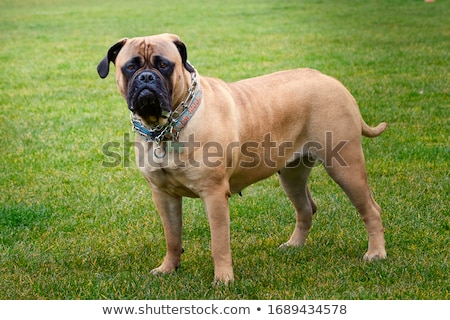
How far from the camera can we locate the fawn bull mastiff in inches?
169

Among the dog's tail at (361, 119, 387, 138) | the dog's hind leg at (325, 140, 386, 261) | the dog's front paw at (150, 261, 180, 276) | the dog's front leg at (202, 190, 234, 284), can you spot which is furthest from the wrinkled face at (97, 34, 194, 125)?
the dog's tail at (361, 119, 387, 138)

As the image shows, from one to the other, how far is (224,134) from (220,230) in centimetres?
59

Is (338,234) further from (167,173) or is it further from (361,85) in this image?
(361,85)

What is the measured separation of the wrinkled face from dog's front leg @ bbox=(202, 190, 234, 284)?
1.86 ft

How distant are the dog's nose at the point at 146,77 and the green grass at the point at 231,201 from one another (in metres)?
1.30

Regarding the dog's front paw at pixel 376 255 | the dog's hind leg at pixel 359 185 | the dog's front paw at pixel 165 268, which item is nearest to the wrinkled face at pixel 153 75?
the dog's front paw at pixel 165 268

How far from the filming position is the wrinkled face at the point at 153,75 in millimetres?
4129

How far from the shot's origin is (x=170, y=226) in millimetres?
4863

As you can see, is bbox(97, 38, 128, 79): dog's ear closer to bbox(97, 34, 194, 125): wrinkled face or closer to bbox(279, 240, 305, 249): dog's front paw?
bbox(97, 34, 194, 125): wrinkled face

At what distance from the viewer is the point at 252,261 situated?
5043 millimetres

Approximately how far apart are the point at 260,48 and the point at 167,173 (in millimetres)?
11639

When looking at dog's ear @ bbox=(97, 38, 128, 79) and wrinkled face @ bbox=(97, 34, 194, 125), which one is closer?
wrinkled face @ bbox=(97, 34, 194, 125)

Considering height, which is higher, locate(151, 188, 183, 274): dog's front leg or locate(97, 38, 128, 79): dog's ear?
locate(97, 38, 128, 79): dog's ear

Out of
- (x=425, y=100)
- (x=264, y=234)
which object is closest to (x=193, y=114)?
(x=264, y=234)
